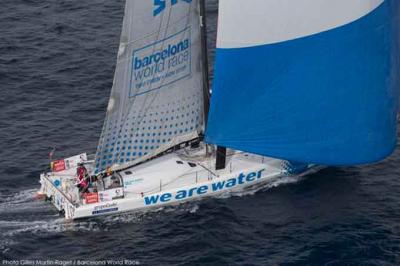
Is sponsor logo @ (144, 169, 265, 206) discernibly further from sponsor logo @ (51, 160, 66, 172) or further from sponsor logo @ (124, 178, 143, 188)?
sponsor logo @ (51, 160, 66, 172)

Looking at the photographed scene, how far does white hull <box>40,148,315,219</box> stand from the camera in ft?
166

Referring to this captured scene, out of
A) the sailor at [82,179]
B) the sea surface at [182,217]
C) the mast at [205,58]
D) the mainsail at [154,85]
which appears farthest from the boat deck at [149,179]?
the mast at [205,58]

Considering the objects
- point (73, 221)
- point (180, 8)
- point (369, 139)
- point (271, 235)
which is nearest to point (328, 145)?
point (369, 139)

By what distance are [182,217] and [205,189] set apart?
97.0 inches

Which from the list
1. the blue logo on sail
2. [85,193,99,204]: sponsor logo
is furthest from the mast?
[85,193,99,204]: sponsor logo

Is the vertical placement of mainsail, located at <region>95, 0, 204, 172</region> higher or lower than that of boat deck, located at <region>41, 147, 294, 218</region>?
higher

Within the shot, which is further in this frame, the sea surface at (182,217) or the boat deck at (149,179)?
the boat deck at (149,179)

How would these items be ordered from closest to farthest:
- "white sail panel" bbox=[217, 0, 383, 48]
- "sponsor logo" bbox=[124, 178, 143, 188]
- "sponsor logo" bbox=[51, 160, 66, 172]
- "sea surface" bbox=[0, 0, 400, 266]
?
"white sail panel" bbox=[217, 0, 383, 48] < "sea surface" bbox=[0, 0, 400, 266] < "sponsor logo" bbox=[124, 178, 143, 188] < "sponsor logo" bbox=[51, 160, 66, 172]

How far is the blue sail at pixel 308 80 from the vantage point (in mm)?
47156

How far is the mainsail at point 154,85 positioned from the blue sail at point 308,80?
2649 mm

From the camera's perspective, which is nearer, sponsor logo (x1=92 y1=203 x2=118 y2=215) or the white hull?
sponsor logo (x1=92 y1=203 x2=118 y2=215)

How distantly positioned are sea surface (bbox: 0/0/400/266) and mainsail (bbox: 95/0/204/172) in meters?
3.93

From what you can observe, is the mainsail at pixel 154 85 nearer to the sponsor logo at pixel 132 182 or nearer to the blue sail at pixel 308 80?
the sponsor logo at pixel 132 182

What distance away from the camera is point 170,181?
5225cm
